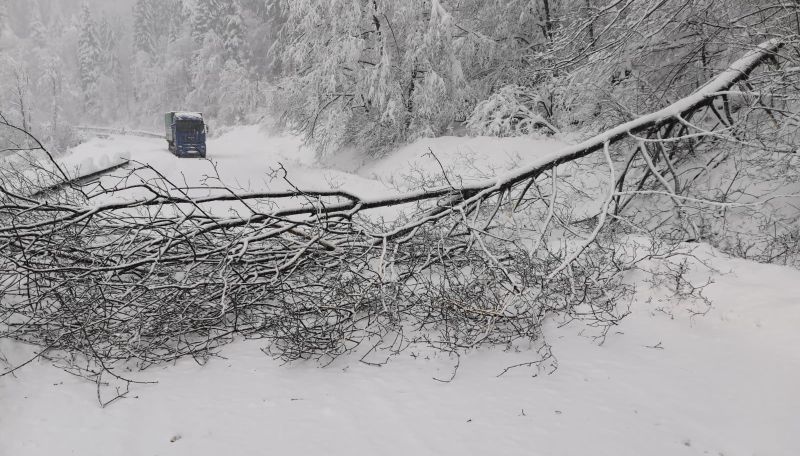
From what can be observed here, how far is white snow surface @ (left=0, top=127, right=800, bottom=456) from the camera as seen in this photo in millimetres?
3607

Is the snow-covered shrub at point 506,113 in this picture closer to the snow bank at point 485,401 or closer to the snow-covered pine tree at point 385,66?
the snow-covered pine tree at point 385,66

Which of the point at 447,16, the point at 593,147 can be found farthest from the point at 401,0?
the point at 593,147

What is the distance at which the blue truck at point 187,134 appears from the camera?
974 inches

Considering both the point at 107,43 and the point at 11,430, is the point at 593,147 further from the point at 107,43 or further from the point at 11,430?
the point at 107,43

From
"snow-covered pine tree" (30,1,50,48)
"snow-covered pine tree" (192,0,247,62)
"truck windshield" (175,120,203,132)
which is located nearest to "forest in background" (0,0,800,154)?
"snow-covered pine tree" (192,0,247,62)

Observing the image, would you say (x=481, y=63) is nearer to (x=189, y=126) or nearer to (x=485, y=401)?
(x=189, y=126)

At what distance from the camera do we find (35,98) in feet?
219

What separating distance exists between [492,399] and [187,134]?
2473 cm

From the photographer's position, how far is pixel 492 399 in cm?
423

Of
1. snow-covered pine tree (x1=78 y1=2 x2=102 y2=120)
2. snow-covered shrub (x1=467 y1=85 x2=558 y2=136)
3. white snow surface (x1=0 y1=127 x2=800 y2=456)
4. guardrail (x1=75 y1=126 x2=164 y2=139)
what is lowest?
guardrail (x1=75 y1=126 x2=164 y2=139)

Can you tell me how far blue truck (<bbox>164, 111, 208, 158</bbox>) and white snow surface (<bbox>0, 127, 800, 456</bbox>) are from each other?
864 inches

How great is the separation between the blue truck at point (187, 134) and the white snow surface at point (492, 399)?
864 inches

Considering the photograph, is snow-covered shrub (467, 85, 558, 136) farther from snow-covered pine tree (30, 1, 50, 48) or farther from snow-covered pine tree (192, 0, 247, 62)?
snow-covered pine tree (30, 1, 50, 48)

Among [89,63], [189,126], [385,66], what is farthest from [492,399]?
[89,63]
